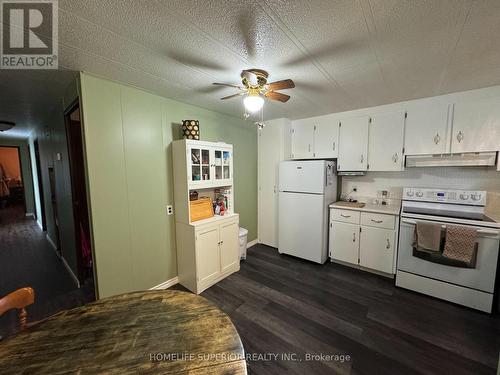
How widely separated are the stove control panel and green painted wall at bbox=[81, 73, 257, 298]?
3031 mm

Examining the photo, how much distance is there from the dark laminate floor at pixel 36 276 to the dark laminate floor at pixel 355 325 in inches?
63.9

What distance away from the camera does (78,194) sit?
2615 mm

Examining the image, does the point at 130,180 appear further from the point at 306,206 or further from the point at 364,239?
the point at 364,239

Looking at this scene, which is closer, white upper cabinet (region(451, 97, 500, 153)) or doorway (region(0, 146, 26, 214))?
white upper cabinet (region(451, 97, 500, 153))

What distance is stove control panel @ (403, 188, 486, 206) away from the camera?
2.29 m

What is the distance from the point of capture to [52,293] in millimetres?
2549

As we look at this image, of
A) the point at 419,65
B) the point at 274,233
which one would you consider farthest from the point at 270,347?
the point at 419,65

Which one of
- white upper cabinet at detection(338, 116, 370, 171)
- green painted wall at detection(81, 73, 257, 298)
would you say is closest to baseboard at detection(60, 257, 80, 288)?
green painted wall at detection(81, 73, 257, 298)

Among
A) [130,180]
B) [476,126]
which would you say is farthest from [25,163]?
[476,126]

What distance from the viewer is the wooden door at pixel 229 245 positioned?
281cm

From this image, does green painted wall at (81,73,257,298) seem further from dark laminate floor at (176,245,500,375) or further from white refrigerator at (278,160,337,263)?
white refrigerator at (278,160,337,263)

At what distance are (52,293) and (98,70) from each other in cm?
267

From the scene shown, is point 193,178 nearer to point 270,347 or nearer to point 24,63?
point 24,63

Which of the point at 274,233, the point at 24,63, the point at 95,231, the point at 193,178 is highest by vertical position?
the point at 24,63
